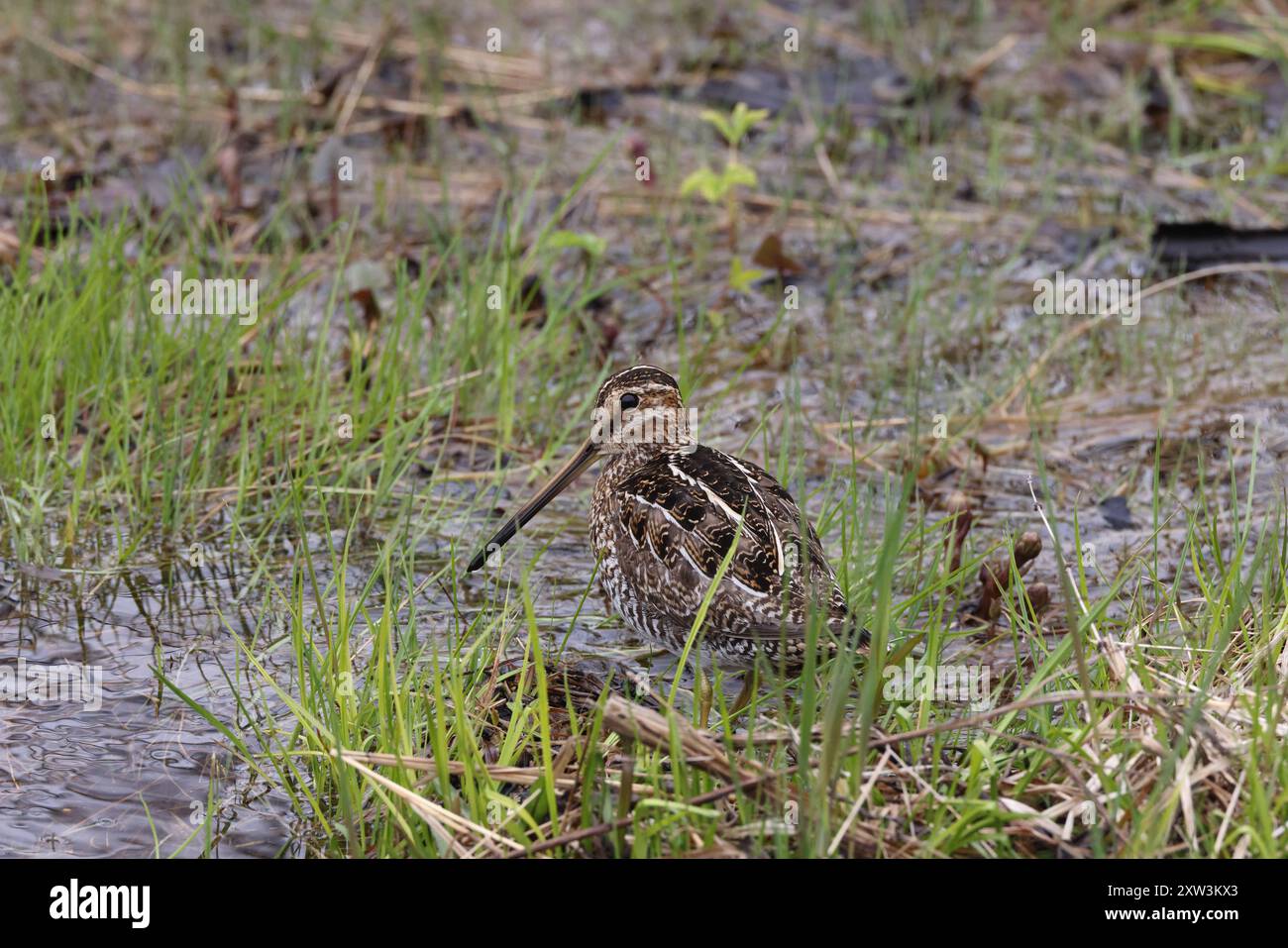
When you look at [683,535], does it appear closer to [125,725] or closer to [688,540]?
[688,540]

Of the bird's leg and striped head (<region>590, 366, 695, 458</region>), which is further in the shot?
striped head (<region>590, 366, 695, 458</region>)

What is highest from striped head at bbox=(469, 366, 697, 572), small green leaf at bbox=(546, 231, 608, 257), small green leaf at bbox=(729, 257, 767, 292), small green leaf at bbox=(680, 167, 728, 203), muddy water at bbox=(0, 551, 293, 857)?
small green leaf at bbox=(680, 167, 728, 203)

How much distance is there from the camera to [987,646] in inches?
189

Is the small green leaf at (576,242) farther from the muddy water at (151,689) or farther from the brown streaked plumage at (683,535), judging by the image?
the brown streaked plumage at (683,535)

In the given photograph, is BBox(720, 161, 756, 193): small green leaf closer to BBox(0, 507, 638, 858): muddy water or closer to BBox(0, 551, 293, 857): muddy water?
BBox(0, 507, 638, 858): muddy water

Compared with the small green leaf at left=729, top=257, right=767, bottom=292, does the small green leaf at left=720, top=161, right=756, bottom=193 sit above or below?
above

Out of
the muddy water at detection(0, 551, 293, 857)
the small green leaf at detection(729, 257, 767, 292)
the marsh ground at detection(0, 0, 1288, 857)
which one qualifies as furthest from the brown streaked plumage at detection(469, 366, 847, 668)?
the small green leaf at detection(729, 257, 767, 292)

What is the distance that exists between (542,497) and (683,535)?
2.27ft

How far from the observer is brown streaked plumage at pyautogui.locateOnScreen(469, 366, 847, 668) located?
13.4 ft

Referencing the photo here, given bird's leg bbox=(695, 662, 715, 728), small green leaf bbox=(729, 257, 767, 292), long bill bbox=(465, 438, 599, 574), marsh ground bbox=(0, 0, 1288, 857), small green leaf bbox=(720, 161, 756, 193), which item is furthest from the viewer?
small green leaf bbox=(720, 161, 756, 193)

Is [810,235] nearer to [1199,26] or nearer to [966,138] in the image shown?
[966,138]

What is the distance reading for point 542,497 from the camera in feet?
15.9

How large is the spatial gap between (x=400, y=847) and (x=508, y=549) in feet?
6.18

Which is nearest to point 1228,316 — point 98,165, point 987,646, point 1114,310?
point 1114,310
